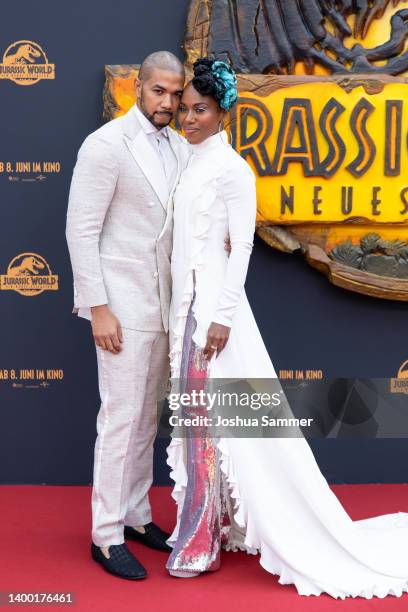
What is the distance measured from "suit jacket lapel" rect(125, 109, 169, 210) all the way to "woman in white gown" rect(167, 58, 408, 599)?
6 centimetres

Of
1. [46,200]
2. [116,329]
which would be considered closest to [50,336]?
[46,200]

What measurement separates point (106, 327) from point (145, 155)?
1.86 feet

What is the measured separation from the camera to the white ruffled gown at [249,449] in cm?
241

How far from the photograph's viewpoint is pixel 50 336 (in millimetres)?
3379

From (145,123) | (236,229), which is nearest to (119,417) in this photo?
(236,229)

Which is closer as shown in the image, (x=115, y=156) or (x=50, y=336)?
(x=115, y=156)

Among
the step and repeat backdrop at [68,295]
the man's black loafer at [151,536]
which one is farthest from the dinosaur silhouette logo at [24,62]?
the man's black loafer at [151,536]

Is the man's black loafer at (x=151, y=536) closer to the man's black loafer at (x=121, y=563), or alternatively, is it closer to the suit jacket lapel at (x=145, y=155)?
the man's black loafer at (x=121, y=563)

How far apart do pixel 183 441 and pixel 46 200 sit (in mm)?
1313

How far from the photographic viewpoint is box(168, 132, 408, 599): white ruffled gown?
94.8 inches

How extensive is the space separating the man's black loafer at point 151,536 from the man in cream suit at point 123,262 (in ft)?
0.68

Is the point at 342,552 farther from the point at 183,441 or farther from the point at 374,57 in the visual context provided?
the point at 374,57

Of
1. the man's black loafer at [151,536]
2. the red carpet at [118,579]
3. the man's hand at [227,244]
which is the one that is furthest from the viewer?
the man's black loafer at [151,536]

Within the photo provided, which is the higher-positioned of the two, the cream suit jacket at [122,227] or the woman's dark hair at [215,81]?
the woman's dark hair at [215,81]
